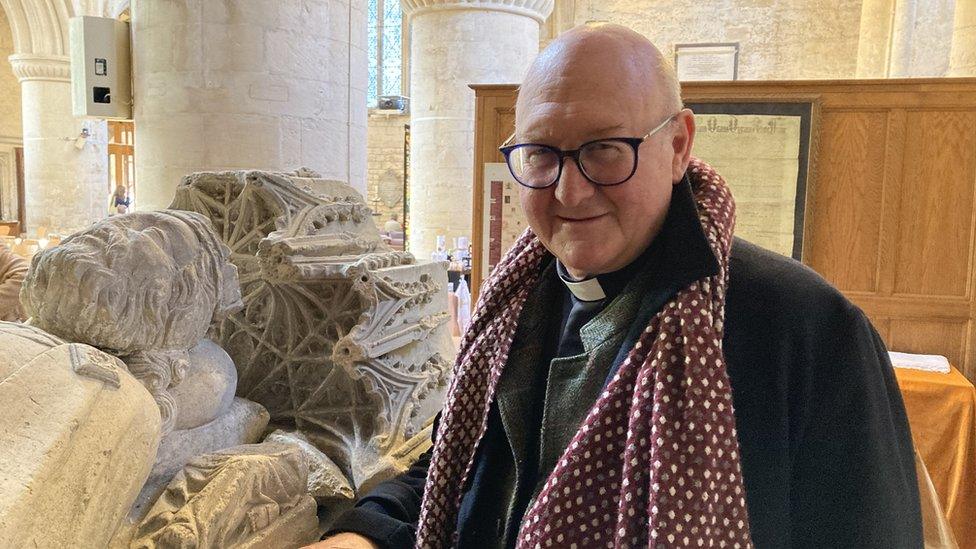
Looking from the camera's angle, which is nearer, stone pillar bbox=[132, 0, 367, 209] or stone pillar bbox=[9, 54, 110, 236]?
stone pillar bbox=[132, 0, 367, 209]

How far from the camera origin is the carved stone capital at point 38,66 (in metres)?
11.6

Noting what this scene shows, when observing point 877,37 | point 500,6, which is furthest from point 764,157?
point 877,37

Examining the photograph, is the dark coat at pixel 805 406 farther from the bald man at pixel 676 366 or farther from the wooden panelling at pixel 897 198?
the wooden panelling at pixel 897 198

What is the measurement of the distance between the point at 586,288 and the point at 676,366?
224 millimetres

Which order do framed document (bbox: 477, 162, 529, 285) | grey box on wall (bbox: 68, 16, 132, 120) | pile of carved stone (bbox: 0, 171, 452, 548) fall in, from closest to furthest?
pile of carved stone (bbox: 0, 171, 452, 548) → framed document (bbox: 477, 162, 529, 285) → grey box on wall (bbox: 68, 16, 132, 120)

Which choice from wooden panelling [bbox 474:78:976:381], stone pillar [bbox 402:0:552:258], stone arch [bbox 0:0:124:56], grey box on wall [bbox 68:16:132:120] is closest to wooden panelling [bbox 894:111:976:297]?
wooden panelling [bbox 474:78:976:381]

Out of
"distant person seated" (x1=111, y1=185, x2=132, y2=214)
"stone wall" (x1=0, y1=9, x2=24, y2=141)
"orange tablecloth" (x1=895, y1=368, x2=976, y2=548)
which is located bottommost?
"orange tablecloth" (x1=895, y1=368, x2=976, y2=548)

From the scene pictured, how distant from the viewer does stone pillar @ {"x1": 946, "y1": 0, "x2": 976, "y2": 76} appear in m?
3.98

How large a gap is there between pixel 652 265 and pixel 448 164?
707 centimetres

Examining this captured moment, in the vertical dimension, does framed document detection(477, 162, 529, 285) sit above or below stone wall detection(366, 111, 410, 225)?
below

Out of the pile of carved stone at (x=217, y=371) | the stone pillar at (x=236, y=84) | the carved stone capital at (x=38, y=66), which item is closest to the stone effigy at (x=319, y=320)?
the pile of carved stone at (x=217, y=371)

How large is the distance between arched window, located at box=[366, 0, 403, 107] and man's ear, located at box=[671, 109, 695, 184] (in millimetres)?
15767

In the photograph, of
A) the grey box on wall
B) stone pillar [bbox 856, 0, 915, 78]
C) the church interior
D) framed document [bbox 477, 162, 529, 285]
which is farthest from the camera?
stone pillar [bbox 856, 0, 915, 78]

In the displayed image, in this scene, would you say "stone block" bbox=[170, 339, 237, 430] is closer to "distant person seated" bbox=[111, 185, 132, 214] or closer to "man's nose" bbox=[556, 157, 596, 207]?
"man's nose" bbox=[556, 157, 596, 207]
